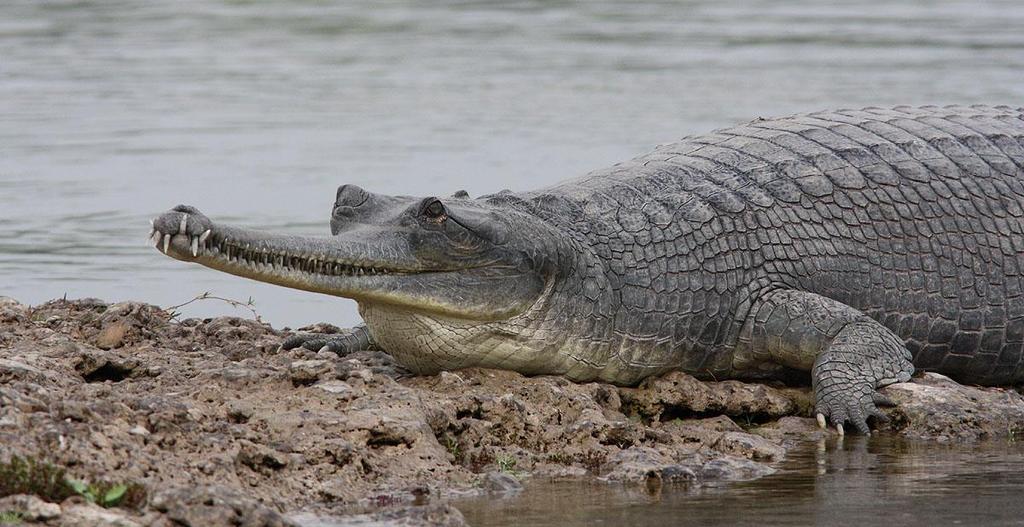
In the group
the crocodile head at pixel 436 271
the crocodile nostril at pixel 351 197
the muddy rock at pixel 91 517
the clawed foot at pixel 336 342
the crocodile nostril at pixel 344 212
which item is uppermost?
the crocodile nostril at pixel 351 197

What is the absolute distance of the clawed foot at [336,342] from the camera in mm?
8039

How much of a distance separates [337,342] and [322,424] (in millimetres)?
1758

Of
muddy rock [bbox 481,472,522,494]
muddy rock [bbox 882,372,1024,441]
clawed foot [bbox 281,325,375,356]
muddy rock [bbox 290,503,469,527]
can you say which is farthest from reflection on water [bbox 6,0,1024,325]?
muddy rock [bbox 290,503,469,527]

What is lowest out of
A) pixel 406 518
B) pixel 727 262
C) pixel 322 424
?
pixel 406 518

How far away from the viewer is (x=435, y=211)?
7.11 meters

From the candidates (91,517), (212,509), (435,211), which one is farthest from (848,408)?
(91,517)

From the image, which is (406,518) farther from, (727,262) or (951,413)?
(951,413)

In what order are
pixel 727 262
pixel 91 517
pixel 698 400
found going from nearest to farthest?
pixel 91 517 < pixel 698 400 < pixel 727 262

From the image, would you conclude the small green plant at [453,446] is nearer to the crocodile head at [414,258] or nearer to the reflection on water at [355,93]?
the crocodile head at [414,258]

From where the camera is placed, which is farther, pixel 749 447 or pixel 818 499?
pixel 749 447

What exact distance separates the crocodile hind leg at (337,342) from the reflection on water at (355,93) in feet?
6.23

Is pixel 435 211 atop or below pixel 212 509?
atop

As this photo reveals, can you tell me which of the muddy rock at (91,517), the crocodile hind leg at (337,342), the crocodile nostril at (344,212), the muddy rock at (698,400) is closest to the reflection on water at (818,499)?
the muddy rock at (698,400)

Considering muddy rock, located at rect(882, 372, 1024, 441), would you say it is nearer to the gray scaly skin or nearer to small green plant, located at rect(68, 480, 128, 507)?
the gray scaly skin
